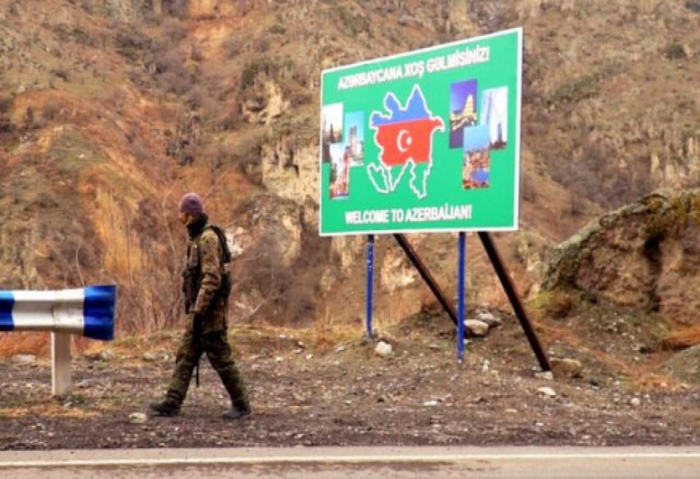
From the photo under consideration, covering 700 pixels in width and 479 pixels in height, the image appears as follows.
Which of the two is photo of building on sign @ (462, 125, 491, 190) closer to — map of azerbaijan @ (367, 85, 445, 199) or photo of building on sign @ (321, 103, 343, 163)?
map of azerbaijan @ (367, 85, 445, 199)

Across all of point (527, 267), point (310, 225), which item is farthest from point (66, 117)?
point (527, 267)

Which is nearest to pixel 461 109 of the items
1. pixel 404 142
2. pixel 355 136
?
pixel 404 142

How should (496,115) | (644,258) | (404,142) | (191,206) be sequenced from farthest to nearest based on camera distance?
(644,258) < (404,142) < (496,115) < (191,206)

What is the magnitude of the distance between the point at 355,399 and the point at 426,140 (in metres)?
3.64

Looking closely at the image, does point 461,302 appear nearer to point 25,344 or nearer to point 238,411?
point 238,411

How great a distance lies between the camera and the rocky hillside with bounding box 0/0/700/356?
154 ft

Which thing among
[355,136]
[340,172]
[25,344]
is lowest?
[25,344]

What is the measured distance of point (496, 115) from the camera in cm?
1069

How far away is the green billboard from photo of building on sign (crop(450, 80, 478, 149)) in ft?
0.04

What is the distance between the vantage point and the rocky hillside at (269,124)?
4706 centimetres

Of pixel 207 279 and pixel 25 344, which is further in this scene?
pixel 25 344

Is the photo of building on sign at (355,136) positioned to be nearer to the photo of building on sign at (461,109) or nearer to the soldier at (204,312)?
the photo of building on sign at (461,109)

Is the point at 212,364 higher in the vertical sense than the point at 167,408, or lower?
higher

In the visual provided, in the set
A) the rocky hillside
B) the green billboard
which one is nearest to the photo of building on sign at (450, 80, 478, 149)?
the green billboard
